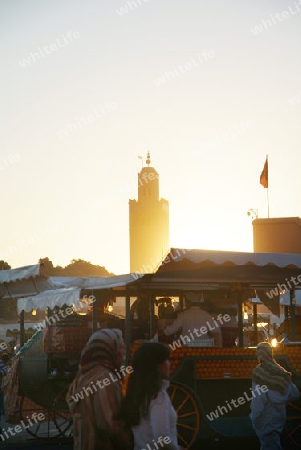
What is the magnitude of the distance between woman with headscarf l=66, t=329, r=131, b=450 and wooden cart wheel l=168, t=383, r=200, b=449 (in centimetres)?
510

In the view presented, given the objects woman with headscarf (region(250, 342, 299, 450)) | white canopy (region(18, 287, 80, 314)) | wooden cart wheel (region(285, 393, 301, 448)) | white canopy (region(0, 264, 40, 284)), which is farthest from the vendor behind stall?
white canopy (region(0, 264, 40, 284))

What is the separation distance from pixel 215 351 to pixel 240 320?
4.27 feet

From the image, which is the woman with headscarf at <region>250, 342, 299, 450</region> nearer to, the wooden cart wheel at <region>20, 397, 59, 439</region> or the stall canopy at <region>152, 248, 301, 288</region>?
the stall canopy at <region>152, 248, 301, 288</region>

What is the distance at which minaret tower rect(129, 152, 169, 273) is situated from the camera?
158 meters

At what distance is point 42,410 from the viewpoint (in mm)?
13781

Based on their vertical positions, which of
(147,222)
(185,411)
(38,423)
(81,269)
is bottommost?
(38,423)

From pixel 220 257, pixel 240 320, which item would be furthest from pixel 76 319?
pixel 220 257

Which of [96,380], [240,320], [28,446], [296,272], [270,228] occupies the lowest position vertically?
[28,446]

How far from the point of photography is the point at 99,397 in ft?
13.4

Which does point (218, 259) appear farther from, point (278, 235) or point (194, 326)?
point (278, 235)

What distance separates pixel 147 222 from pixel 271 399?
514 feet

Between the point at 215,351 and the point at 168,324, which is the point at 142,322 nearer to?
the point at 168,324

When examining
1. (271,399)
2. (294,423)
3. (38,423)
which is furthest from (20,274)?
(271,399)

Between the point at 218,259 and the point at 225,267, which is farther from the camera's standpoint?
the point at 225,267
